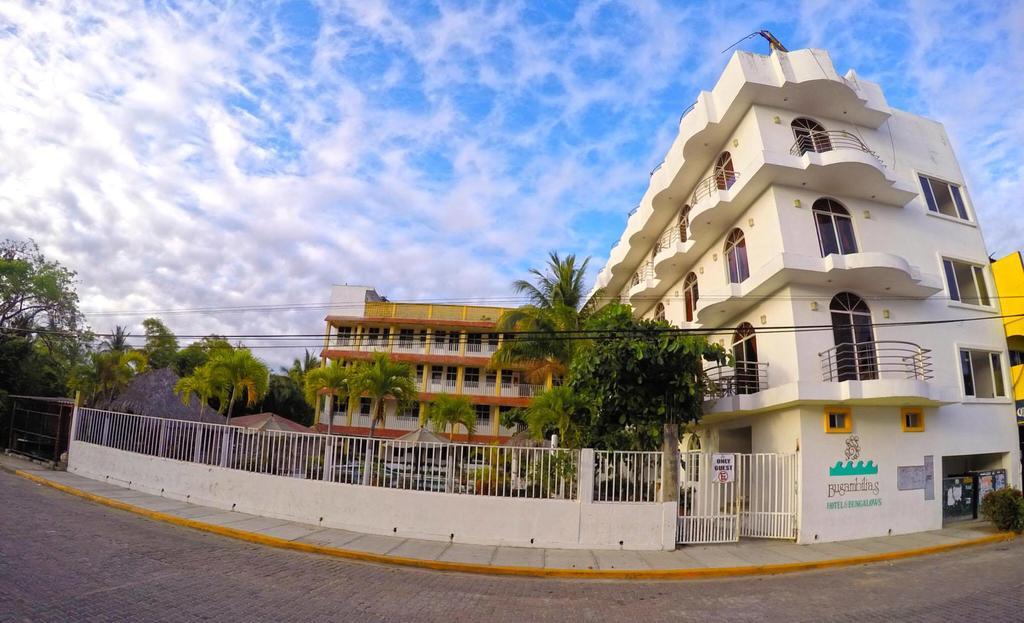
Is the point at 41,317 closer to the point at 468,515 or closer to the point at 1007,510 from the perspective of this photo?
the point at 468,515

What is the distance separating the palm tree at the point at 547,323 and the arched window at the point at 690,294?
12.8 feet

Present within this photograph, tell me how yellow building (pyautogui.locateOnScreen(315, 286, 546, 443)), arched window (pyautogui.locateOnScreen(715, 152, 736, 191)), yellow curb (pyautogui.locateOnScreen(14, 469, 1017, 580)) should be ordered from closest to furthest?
yellow curb (pyautogui.locateOnScreen(14, 469, 1017, 580)) < arched window (pyautogui.locateOnScreen(715, 152, 736, 191)) < yellow building (pyautogui.locateOnScreen(315, 286, 546, 443))

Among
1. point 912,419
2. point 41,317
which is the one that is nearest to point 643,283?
point 912,419

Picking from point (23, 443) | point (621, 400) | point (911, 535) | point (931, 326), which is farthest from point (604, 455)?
point (23, 443)

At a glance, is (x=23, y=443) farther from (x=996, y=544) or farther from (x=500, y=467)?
(x=996, y=544)

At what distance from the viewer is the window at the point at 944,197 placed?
1565 centimetres

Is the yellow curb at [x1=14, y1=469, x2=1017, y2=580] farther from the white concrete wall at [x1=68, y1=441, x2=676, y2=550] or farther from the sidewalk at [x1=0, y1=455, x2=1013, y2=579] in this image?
the white concrete wall at [x1=68, y1=441, x2=676, y2=550]

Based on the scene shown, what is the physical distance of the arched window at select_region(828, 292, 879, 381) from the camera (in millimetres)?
12594

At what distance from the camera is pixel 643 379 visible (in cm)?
1224

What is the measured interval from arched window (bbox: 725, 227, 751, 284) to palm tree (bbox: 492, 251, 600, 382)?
5286mm

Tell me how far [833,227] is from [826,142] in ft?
7.89

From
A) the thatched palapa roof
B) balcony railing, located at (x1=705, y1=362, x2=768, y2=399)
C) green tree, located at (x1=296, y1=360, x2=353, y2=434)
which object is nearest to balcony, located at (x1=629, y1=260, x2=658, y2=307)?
balcony railing, located at (x1=705, y1=362, x2=768, y2=399)

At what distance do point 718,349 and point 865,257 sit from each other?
404 centimetres

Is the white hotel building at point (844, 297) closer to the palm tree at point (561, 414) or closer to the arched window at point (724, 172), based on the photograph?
the arched window at point (724, 172)
